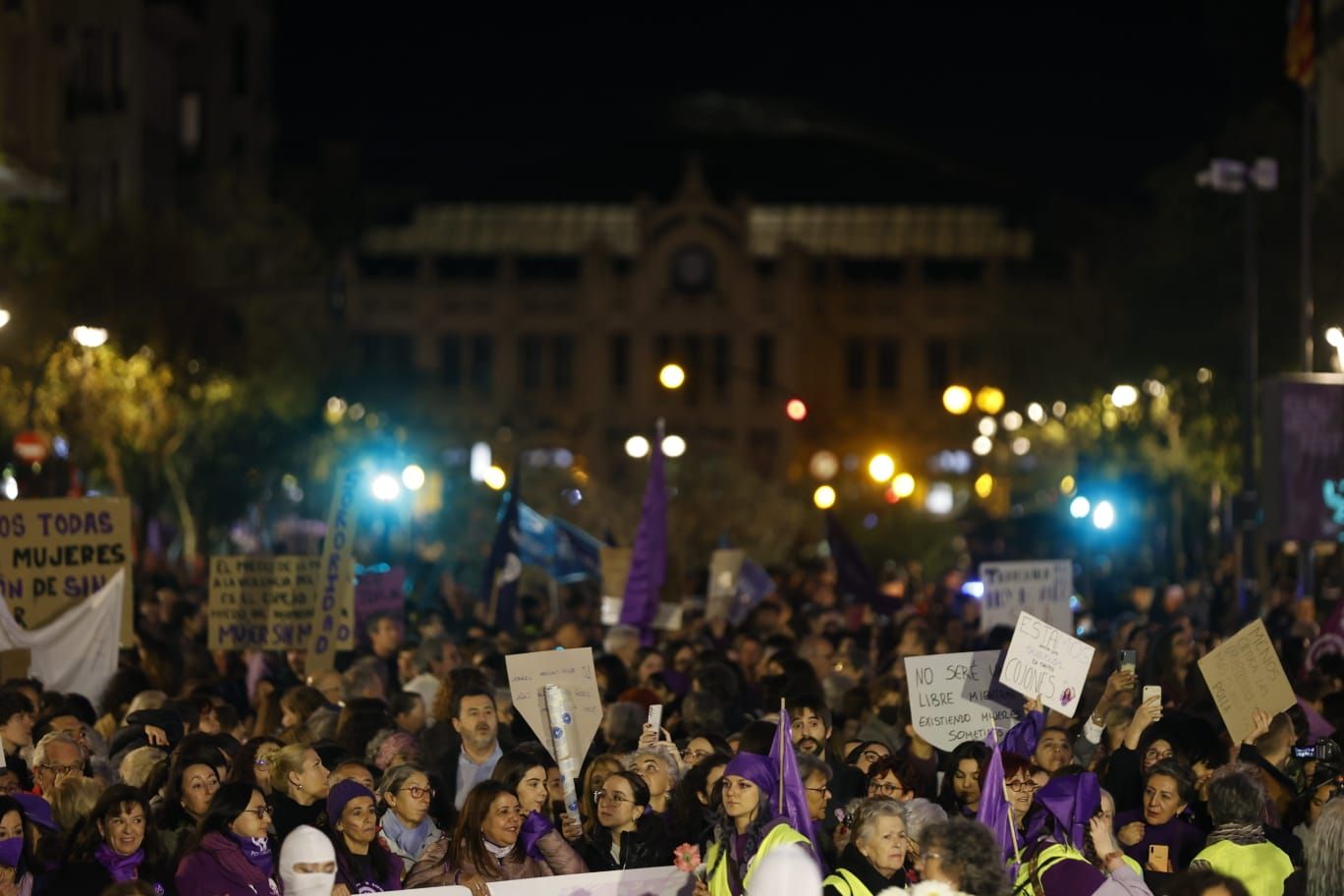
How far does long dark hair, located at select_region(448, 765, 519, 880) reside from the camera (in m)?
8.58

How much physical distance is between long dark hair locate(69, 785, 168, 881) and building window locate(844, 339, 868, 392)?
71316 mm

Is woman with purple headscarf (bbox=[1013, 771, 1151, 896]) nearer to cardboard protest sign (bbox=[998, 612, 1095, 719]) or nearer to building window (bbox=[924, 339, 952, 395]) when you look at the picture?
cardboard protest sign (bbox=[998, 612, 1095, 719])

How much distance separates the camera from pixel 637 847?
9180mm

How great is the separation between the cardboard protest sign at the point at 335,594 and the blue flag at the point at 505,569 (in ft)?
11.9

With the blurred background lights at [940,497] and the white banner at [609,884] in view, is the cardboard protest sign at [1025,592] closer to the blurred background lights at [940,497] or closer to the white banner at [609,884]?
the white banner at [609,884]

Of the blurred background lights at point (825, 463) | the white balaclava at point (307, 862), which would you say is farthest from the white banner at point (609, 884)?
the blurred background lights at point (825, 463)

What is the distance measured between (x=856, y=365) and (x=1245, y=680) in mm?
68986

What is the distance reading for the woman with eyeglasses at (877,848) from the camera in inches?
314

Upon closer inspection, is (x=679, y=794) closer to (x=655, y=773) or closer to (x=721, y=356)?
(x=655, y=773)

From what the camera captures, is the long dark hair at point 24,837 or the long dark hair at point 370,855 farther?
the long dark hair at point 370,855

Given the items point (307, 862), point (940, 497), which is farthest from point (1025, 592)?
point (940, 497)

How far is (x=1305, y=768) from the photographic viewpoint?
10586 mm

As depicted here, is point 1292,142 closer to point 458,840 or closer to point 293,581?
point 293,581

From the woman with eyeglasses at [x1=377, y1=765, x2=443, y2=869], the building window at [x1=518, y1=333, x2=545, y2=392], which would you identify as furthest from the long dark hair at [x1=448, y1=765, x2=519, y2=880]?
the building window at [x1=518, y1=333, x2=545, y2=392]
